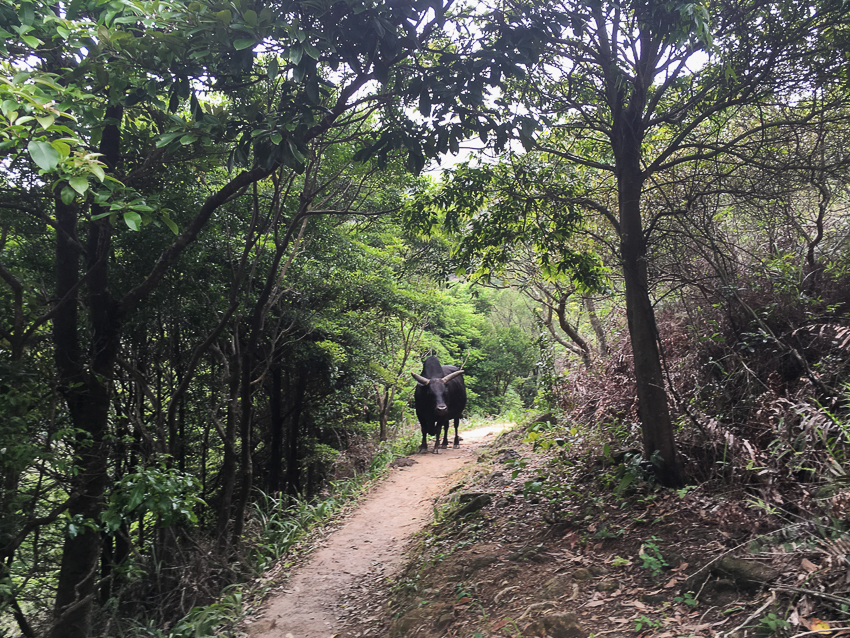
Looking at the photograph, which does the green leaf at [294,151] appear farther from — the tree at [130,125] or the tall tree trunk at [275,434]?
the tall tree trunk at [275,434]

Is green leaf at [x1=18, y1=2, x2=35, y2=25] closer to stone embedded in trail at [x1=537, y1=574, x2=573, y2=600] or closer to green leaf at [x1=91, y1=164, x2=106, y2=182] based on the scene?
green leaf at [x1=91, y1=164, x2=106, y2=182]

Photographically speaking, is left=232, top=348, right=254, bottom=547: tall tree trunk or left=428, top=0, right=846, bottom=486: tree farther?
left=232, top=348, right=254, bottom=547: tall tree trunk

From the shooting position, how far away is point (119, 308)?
500 cm

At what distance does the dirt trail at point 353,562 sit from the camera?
18.1 feet

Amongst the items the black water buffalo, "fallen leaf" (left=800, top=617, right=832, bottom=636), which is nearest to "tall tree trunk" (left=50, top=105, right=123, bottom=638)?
"fallen leaf" (left=800, top=617, right=832, bottom=636)

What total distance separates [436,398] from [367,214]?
20.4 ft

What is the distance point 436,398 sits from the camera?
1154 centimetres

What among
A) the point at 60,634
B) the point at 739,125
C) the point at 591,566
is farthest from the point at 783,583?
the point at 60,634

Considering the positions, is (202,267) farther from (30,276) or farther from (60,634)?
(60,634)

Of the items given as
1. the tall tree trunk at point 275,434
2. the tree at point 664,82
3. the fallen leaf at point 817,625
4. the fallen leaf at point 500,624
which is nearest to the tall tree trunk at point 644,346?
the tree at point 664,82

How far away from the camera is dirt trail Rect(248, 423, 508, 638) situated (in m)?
5.53

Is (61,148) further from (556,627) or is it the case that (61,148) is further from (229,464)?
(229,464)

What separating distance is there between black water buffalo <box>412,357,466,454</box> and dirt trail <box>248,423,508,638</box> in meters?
1.77

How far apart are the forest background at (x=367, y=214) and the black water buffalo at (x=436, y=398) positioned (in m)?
3.88
